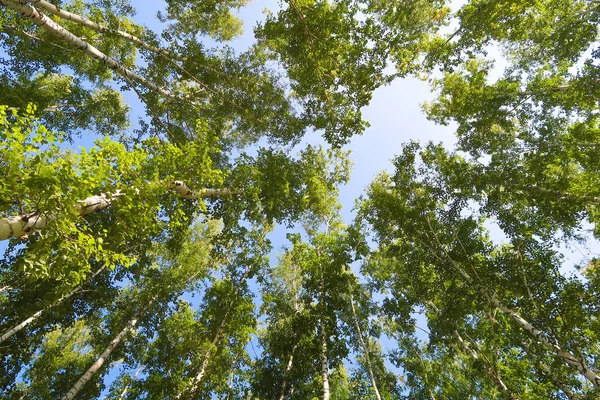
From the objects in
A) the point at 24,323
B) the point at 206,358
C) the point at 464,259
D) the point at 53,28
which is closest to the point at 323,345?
the point at 206,358

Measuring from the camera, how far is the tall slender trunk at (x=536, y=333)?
7137 mm

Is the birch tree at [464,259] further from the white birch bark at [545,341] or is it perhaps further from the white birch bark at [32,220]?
the white birch bark at [32,220]

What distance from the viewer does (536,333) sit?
8.27m

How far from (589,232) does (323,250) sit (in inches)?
443

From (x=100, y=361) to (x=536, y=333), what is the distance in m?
15.3

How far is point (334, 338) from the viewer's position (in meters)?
11.9

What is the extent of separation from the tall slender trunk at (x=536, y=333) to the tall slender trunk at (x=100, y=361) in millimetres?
14100

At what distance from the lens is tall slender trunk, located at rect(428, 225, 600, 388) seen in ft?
23.4

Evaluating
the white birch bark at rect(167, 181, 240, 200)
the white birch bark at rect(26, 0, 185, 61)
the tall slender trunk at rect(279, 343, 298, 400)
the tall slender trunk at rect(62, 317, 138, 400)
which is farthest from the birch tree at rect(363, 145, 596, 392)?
the tall slender trunk at rect(62, 317, 138, 400)

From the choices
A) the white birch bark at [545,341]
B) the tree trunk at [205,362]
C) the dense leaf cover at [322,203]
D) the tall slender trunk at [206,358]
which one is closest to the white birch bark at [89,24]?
the dense leaf cover at [322,203]

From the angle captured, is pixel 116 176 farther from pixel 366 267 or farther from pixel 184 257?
pixel 366 267

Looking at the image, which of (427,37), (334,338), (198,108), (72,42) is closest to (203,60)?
(198,108)

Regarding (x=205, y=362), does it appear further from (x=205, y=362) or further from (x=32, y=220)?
(x=32, y=220)

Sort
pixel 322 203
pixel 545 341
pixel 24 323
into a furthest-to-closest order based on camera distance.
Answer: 1. pixel 322 203
2. pixel 24 323
3. pixel 545 341
